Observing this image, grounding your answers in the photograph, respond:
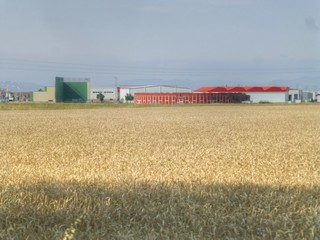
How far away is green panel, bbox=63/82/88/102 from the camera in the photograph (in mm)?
161000

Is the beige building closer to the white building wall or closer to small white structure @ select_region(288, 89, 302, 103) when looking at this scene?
the white building wall

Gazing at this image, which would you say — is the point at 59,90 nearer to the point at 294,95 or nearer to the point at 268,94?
the point at 268,94

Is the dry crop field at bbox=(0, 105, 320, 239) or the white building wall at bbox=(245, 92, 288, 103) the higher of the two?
the white building wall at bbox=(245, 92, 288, 103)

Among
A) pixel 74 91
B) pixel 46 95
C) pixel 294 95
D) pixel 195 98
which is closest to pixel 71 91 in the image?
pixel 74 91

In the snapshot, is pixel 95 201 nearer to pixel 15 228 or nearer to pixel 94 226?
pixel 94 226

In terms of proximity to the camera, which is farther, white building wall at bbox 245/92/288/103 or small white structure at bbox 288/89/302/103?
small white structure at bbox 288/89/302/103

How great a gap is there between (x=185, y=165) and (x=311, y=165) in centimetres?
291

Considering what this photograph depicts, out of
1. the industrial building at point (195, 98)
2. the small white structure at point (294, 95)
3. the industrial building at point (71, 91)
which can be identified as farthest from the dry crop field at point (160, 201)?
the small white structure at point (294, 95)

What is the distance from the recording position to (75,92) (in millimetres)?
161250

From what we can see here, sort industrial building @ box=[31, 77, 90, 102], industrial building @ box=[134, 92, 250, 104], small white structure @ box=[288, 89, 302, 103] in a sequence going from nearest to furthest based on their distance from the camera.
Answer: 1. industrial building @ box=[134, 92, 250, 104]
2. industrial building @ box=[31, 77, 90, 102]
3. small white structure @ box=[288, 89, 302, 103]

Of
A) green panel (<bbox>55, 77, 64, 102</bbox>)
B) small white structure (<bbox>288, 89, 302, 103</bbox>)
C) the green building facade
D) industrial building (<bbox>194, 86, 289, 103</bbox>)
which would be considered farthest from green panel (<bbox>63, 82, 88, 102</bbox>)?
small white structure (<bbox>288, 89, 302, 103</bbox>)

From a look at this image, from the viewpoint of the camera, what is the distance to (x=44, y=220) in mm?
5270

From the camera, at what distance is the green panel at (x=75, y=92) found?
528 ft

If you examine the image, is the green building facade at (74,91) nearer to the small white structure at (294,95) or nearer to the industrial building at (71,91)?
the industrial building at (71,91)
